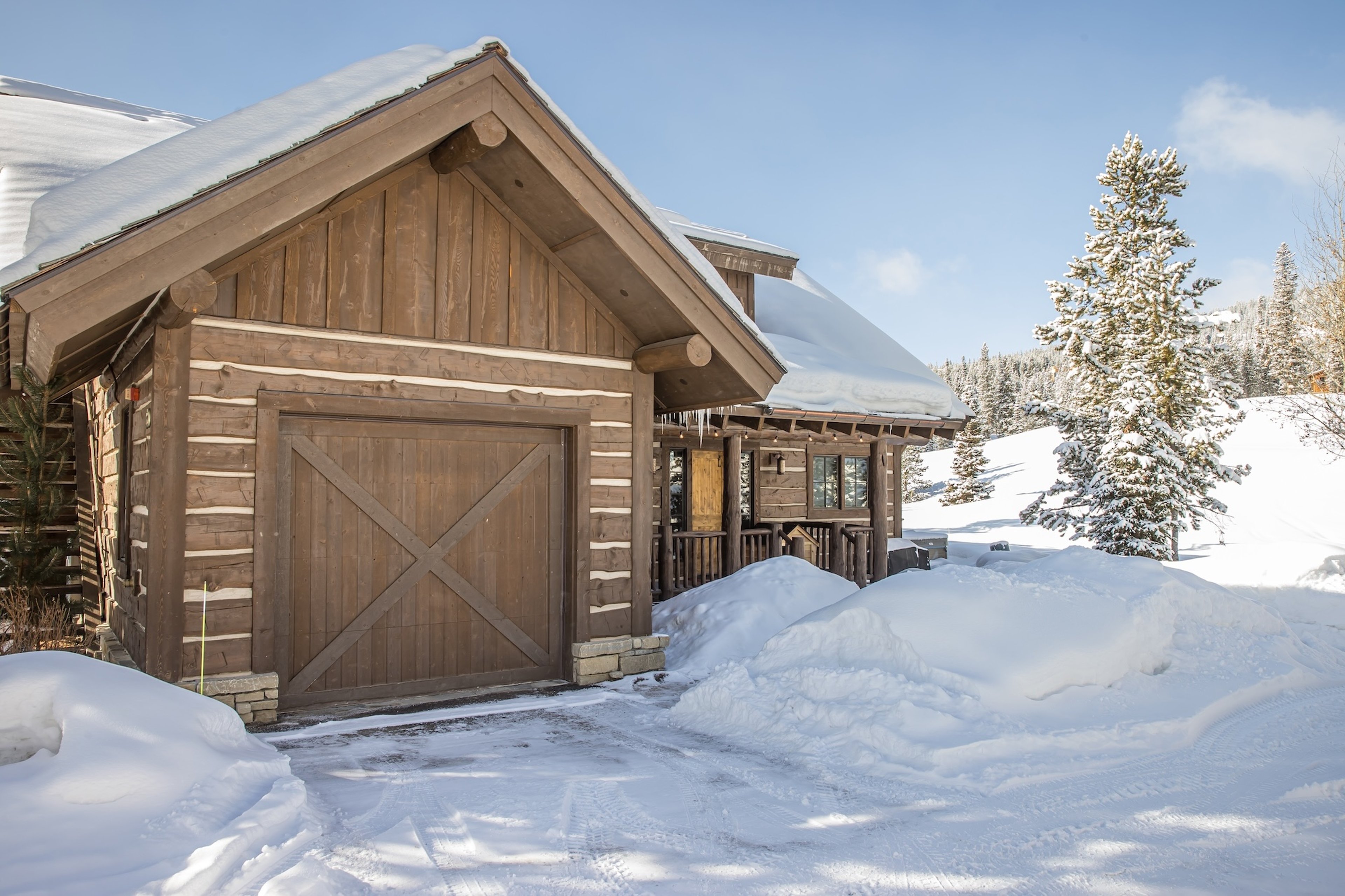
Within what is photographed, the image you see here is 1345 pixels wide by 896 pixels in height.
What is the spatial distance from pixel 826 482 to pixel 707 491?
3.04 metres

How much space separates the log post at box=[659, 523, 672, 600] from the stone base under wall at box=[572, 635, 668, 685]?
176 inches

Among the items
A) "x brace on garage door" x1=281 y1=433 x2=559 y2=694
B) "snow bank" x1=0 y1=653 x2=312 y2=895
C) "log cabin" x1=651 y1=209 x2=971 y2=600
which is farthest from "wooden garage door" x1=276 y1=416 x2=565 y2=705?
"log cabin" x1=651 y1=209 x2=971 y2=600

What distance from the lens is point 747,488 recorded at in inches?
636

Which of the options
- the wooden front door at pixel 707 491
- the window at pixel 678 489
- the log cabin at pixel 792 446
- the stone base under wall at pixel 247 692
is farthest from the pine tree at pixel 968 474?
the stone base under wall at pixel 247 692

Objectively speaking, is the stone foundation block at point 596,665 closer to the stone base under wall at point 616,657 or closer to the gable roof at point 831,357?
the stone base under wall at point 616,657

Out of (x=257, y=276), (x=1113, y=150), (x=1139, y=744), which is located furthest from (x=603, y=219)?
(x=1113, y=150)

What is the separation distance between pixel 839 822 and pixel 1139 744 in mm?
2470

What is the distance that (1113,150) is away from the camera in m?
22.6

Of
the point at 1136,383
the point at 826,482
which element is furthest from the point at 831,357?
the point at 1136,383

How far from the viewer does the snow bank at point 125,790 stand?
10.1 ft

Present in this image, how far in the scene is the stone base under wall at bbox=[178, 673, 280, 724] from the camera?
593cm

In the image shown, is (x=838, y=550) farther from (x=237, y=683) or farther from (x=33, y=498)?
(x=33, y=498)

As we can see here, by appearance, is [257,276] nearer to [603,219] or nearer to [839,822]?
[603,219]

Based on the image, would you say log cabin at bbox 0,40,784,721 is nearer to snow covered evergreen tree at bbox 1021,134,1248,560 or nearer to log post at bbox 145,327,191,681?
log post at bbox 145,327,191,681
